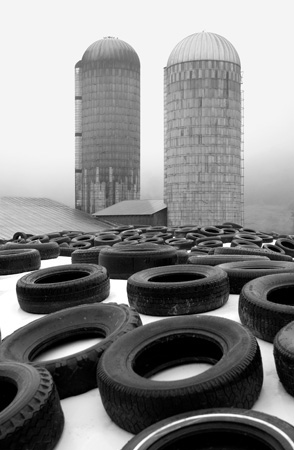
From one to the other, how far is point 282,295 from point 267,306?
109cm

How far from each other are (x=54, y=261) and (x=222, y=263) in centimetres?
535

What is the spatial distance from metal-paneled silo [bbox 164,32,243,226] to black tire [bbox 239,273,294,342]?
33.5 meters

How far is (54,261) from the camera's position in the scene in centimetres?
1190

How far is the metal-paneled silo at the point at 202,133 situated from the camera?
128 feet

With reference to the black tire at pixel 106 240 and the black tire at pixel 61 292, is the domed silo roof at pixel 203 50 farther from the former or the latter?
the black tire at pixel 61 292

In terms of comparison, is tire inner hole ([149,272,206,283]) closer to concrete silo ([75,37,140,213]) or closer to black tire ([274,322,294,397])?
black tire ([274,322,294,397])

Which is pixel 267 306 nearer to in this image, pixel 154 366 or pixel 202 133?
pixel 154 366

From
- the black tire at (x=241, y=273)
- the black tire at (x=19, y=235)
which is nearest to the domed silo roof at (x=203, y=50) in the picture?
the black tire at (x=19, y=235)

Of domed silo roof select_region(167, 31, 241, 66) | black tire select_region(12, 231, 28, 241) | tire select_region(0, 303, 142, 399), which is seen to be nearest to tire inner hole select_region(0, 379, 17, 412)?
tire select_region(0, 303, 142, 399)

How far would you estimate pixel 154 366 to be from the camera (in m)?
4.48

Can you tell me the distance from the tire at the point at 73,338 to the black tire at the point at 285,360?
161 centimetres

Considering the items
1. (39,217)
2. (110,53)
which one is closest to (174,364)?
(39,217)

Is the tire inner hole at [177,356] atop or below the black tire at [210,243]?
below

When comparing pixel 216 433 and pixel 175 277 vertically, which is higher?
pixel 175 277
